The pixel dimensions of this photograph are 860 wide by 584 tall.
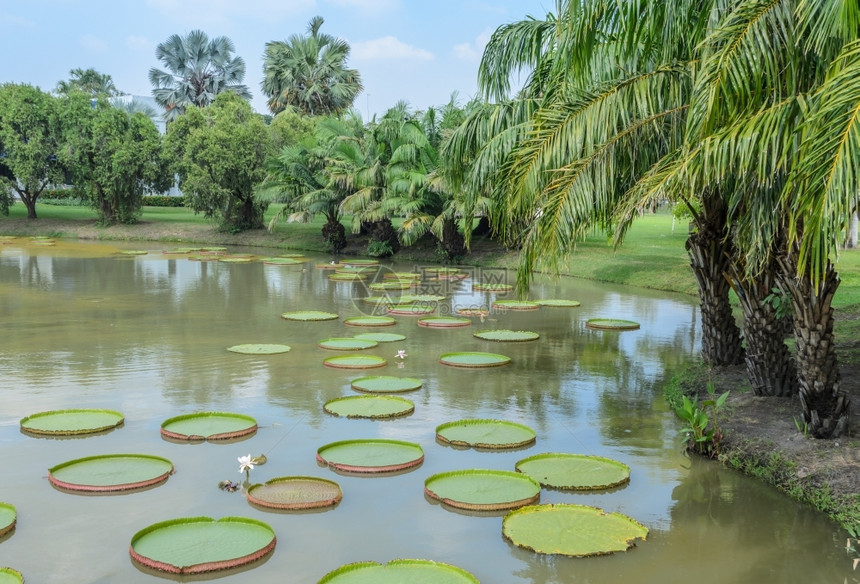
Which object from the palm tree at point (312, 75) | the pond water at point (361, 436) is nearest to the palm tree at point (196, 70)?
the palm tree at point (312, 75)

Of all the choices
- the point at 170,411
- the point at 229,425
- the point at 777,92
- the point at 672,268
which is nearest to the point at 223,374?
the point at 170,411

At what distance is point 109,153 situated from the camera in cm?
3105

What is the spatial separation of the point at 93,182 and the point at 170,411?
26222mm

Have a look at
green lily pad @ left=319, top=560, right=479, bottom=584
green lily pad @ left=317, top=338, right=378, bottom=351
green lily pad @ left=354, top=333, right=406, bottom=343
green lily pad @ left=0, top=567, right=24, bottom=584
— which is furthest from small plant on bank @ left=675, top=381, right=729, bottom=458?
green lily pad @ left=354, top=333, right=406, bottom=343

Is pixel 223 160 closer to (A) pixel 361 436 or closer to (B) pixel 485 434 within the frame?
(A) pixel 361 436

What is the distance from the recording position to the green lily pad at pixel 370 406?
7883 millimetres

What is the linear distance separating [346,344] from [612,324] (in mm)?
4392

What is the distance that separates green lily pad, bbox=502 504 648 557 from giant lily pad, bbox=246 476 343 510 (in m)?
1.28

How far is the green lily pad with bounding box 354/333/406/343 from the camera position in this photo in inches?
458

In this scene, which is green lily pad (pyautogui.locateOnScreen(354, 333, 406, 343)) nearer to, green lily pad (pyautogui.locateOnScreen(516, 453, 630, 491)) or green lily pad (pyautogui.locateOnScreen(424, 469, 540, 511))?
green lily pad (pyautogui.locateOnScreen(516, 453, 630, 491))

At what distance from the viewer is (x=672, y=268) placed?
1862 cm

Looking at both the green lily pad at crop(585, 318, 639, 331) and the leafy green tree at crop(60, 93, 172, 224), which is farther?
the leafy green tree at crop(60, 93, 172, 224)

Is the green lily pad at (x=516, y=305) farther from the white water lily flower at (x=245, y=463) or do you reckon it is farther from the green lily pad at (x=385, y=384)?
the white water lily flower at (x=245, y=463)

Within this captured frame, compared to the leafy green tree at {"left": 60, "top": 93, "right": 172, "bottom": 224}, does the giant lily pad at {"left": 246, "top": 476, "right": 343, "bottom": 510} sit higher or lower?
lower
